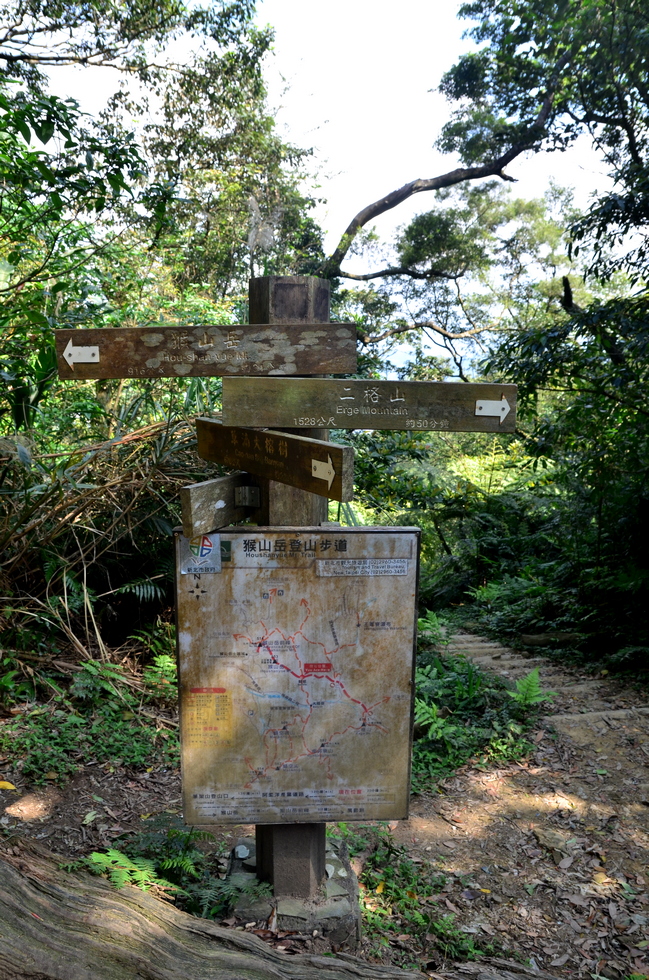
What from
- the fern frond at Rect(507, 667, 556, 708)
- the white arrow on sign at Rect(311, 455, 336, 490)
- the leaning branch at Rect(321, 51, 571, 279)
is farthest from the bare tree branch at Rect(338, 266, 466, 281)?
the white arrow on sign at Rect(311, 455, 336, 490)

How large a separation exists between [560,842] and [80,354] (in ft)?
10.3

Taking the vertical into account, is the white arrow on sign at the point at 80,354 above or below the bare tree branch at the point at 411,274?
below

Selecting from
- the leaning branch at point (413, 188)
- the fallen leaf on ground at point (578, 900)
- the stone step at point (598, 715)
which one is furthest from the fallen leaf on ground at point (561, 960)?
the leaning branch at point (413, 188)

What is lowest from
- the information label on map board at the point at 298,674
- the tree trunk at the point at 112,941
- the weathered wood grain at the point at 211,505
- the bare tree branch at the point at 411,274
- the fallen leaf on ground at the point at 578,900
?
the fallen leaf on ground at the point at 578,900

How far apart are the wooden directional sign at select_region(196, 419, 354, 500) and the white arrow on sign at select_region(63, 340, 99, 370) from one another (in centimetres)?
45

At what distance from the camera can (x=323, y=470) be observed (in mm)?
1824

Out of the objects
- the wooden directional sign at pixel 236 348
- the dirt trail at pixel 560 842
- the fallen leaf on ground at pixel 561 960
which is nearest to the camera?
the wooden directional sign at pixel 236 348

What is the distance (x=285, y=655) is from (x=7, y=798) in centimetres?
212

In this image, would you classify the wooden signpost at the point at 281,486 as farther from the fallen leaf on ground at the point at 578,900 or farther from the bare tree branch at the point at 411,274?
the bare tree branch at the point at 411,274

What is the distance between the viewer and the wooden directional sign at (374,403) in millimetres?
1950

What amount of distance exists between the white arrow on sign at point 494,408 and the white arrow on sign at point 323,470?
1.59 ft

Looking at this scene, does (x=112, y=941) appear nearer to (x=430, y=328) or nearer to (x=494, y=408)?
(x=494, y=408)

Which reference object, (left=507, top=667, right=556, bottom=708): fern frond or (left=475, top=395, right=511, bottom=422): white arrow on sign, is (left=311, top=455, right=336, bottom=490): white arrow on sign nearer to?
(left=475, top=395, right=511, bottom=422): white arrow on sign

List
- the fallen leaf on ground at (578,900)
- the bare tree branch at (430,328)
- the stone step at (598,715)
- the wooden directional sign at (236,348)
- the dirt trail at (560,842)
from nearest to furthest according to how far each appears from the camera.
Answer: the wooden directional sign at (236,348), the dirt trail at (560,842), the fallen leaf on ground at (578,900), the stone step at (598,715), the bare tree branch at (430,328)
